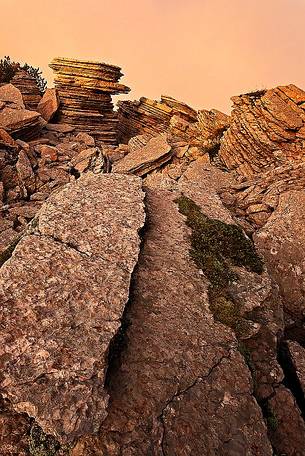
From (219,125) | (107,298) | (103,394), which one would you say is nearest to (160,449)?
(103,394)

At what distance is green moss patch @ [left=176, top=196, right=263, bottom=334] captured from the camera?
10238mm

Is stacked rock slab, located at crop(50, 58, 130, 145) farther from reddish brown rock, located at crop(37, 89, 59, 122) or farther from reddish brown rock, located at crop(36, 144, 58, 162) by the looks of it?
reddish brown rock, located at crop(36, 144, 58, 162)

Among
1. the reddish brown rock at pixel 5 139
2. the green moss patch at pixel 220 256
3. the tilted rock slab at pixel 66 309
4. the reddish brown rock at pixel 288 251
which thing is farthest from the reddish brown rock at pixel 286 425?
the reddish brown rock at pixel 5 139

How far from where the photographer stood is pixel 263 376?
9602mm

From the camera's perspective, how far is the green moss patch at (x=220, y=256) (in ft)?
33.6

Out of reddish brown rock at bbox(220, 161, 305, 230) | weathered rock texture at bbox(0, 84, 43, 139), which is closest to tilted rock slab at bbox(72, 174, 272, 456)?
reddish brown rock at bbox(220, 161, 305, 230)

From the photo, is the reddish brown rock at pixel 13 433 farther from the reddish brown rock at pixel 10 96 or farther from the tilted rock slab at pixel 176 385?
the reddish brown rock at pixel 10 96

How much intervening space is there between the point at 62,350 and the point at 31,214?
22188 mm

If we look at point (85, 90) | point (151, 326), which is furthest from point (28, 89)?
point (151, 326)

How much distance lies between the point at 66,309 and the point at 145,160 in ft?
98.5

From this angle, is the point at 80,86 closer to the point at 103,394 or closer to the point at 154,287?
the point at 154,287

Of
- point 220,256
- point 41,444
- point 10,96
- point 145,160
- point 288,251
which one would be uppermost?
point 10,96

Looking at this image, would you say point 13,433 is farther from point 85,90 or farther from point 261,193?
point 85,90

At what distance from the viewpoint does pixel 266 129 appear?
3366 cm
